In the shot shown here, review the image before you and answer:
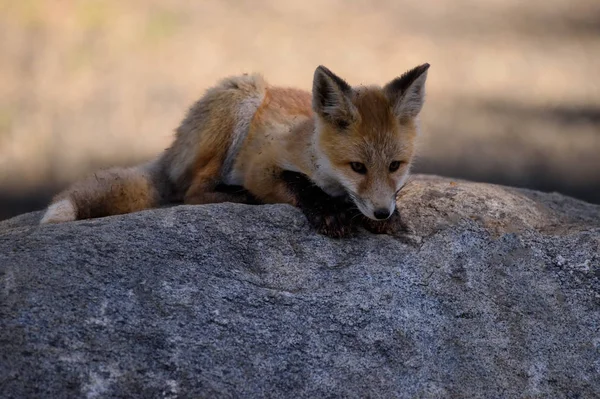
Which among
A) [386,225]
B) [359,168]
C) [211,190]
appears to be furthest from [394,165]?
[211,190]

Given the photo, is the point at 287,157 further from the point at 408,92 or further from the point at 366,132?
the point at 408,92

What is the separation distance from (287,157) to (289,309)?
1.25 m

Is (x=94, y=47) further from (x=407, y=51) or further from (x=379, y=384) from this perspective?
(x=379, y=384)

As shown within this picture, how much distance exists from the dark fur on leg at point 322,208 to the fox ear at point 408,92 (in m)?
0.59

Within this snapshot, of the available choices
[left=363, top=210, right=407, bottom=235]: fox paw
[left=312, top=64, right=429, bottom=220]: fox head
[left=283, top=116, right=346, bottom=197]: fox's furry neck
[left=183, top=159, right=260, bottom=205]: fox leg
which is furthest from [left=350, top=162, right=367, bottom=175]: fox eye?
[left=183, top=159, right=260, bottom=205]: fox leg

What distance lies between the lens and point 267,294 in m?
3.32

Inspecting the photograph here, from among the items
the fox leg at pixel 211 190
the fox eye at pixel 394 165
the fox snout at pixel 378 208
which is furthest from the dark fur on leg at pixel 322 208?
the fox leg at pixel 211 190

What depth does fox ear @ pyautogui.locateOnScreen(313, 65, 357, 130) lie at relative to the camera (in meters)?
Result: 3.86

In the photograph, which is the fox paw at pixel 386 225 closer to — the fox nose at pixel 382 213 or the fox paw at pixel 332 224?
the fox paw at pixel 332 224

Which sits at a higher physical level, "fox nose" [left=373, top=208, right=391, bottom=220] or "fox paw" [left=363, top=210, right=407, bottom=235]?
"fox nose" [left=373, top=208, right=391, bottom=220]

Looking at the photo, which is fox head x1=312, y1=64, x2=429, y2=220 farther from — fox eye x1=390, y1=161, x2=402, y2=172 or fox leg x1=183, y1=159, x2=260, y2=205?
fox leg x1=183, y1=159, x2=260, y2=205

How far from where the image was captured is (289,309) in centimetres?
328

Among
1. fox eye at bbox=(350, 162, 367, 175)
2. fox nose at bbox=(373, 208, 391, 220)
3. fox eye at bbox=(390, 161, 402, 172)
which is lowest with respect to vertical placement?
fox nose at bbox=(373, 208, 391, 220)

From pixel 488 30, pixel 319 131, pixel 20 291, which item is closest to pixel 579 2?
pixel 488 30
